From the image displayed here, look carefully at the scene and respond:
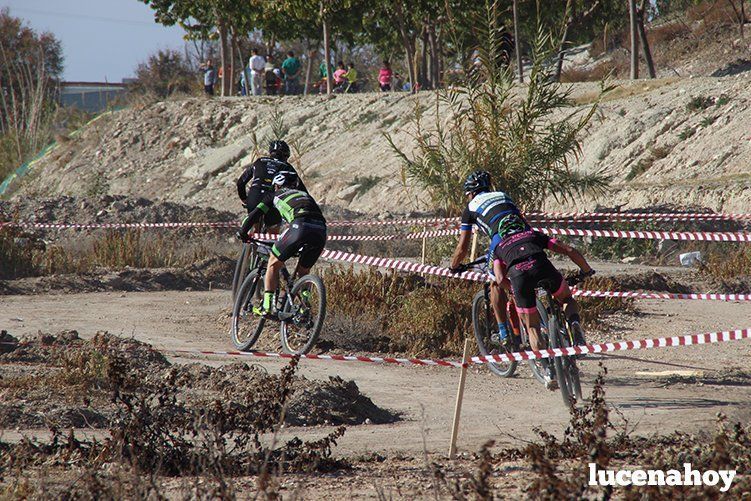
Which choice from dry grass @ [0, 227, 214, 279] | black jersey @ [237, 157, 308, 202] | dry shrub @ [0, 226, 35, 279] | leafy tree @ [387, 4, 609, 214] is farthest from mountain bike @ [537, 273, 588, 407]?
dry shrub @ [0, 226, 35, 279]

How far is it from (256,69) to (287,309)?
30199mm

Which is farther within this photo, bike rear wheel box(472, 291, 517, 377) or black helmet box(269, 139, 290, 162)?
black helmet box(269, 139, 290, 162)

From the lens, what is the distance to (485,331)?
10.0m

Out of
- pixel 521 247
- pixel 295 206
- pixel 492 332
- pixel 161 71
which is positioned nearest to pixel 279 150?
pixel 295 206

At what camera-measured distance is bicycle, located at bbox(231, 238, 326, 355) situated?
→ 1000cm

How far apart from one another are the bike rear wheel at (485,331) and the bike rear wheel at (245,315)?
2273 millimetres

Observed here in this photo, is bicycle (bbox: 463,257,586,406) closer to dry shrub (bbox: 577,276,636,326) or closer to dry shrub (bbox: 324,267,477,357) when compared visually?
dry shrub (bbox: 324,267,477,357)

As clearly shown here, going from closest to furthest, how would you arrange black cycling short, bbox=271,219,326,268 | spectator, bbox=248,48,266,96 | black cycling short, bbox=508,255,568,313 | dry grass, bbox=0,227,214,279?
1. black cycling short, bbox=508,255,568,313
2. black cycling short, bbox=271,219,326,268
3. dry grass, bbox=0,227,214,279
4. spectator, bbox=248,48,266,96

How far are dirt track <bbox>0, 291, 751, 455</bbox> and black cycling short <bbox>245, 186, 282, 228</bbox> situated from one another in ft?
4.64

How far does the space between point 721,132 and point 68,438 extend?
22.5 metres

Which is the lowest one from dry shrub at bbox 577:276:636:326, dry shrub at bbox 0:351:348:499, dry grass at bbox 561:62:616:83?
dry shrub at bbox 0:351:348:499

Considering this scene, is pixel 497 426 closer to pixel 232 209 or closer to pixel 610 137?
pixel 610 137

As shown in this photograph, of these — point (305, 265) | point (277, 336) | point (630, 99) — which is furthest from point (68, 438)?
point (630, 99)

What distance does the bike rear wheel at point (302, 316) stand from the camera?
9.98m
